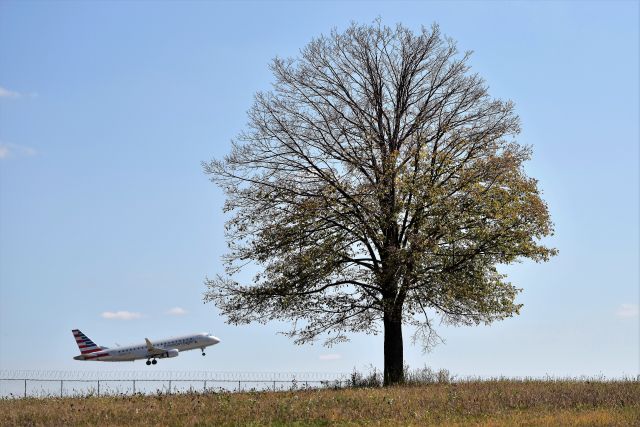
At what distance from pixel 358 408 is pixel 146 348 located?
73128mm

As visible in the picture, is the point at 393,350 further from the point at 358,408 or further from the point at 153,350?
the point at 153,350

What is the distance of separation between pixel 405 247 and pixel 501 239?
12.9 ft

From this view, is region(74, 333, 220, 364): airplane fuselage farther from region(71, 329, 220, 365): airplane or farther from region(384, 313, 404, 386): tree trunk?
region(384, 313, 404, 386): tree trunk

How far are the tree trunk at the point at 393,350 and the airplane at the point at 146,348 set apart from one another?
5091 centimetres

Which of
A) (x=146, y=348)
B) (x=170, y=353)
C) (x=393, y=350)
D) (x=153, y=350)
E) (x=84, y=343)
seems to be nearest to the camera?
(x=393, y=350)

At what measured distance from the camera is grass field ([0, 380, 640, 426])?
21.8 metres

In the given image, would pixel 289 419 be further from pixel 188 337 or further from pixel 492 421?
pixel 188 337

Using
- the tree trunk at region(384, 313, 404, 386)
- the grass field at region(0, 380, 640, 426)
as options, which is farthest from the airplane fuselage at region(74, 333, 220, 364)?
the grass field at region(0, 380, 640, 426)

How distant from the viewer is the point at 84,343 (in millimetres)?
103125

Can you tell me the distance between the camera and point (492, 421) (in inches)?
848

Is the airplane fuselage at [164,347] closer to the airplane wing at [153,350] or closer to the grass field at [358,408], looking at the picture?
the airplane wing at [153,350]

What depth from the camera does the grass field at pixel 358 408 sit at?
21812 millimetres

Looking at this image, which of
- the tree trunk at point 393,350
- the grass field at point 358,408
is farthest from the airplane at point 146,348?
the grass field at point 358,408

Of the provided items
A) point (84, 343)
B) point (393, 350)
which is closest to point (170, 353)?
point (84, 343)
